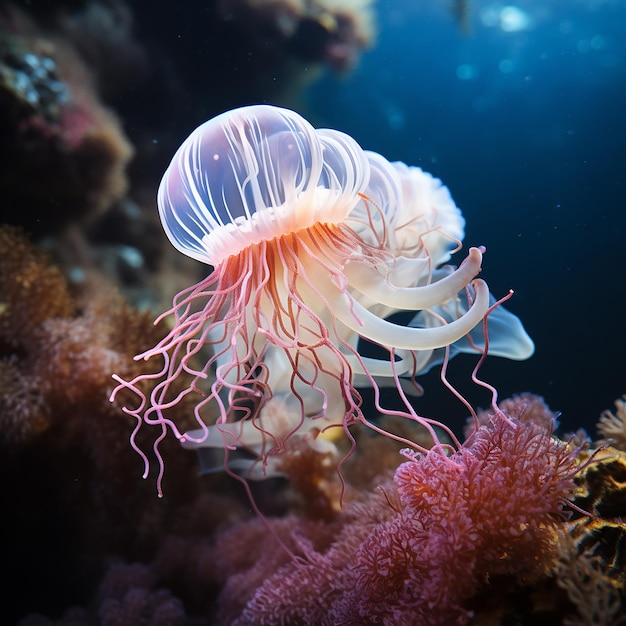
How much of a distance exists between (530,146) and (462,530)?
3.00 metres

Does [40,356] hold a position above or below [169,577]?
above

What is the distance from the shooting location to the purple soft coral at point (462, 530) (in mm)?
1271

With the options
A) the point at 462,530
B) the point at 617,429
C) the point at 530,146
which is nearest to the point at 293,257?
the point at 462,530

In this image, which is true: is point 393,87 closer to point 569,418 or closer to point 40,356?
point 569,418

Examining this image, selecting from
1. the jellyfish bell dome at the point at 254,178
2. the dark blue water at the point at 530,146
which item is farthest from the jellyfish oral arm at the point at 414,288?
the dark blue water at the point at 530,146

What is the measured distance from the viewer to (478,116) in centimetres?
367

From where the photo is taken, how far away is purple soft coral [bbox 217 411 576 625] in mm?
1271

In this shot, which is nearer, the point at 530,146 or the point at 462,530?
the point at 462,530

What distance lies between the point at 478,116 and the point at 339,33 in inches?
53.3

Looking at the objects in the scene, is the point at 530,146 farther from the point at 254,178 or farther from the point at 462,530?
the point at 462,530

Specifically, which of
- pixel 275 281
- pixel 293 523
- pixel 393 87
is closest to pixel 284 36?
pixel 393 87

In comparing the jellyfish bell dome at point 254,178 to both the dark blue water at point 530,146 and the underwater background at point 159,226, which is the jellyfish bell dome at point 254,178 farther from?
the dark blue water at point 530,146

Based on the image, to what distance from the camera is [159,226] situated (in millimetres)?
3771

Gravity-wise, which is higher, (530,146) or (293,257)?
(530,146)
